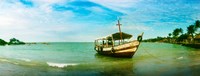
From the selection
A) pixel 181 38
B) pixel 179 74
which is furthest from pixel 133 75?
pixel 181 38

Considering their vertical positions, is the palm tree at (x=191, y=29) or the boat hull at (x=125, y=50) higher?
the palm tree at (x=191, y=29)

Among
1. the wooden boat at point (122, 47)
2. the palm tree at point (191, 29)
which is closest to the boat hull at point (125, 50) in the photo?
the wooden boat at point (122, 47)

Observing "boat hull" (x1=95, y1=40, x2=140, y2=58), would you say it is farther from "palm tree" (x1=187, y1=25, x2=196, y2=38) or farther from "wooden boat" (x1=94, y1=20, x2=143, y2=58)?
"palm tree" (x1=187, y1=25, x2=196, y2=38)

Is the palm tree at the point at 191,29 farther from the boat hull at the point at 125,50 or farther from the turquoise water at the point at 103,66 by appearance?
the boat hull at the point at 125,50

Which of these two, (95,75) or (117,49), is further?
(117,49)

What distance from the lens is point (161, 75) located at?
48.0ft

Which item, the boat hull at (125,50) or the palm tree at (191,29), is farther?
the palm tree at (191,29)

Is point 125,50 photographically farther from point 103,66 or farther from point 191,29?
point 191,29

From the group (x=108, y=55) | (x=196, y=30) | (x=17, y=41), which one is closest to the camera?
(x=108, y=55)

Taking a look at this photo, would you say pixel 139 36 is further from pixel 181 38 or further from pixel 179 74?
pixel 181 38

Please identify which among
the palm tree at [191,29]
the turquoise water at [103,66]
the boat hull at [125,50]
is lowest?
the turquoise water at [103,66]

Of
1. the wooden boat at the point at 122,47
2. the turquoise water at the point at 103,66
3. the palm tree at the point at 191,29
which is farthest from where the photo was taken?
the palm tree at the point at 191,29

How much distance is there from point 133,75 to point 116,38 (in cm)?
1456

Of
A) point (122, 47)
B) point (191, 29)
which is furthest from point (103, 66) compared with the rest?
point (191, 29)
